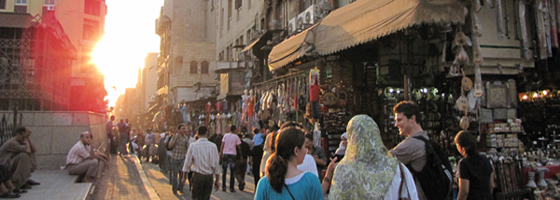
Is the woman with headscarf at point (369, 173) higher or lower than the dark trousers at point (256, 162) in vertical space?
higher

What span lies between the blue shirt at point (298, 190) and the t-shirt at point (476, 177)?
2380 mm

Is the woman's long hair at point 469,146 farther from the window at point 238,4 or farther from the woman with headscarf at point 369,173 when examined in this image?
the window at point 238,4

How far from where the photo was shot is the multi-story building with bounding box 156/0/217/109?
4300 centimetres

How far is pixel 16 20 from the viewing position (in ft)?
48.2

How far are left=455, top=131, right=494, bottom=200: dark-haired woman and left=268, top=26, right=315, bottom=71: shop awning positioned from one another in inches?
245

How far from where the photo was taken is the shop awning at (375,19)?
6.89m

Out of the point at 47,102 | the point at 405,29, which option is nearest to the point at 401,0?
the point at 405,29

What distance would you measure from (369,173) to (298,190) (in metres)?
0.55

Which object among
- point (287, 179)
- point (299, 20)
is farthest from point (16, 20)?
point (287, 179)

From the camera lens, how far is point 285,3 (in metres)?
20.0

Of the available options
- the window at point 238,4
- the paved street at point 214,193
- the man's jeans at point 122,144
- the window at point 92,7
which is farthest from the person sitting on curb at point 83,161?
the window at point 92,7

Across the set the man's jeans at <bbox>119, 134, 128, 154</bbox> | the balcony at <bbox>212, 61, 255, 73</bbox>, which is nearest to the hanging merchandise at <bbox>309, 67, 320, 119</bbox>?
the balcony at <bbox>212, 61, 255, 73</bbox>

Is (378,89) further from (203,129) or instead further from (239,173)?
(203,129)

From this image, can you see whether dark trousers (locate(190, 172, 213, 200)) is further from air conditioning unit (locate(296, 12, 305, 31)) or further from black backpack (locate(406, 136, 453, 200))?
air conditioning unit (locate(296, 12, 305, 31))
